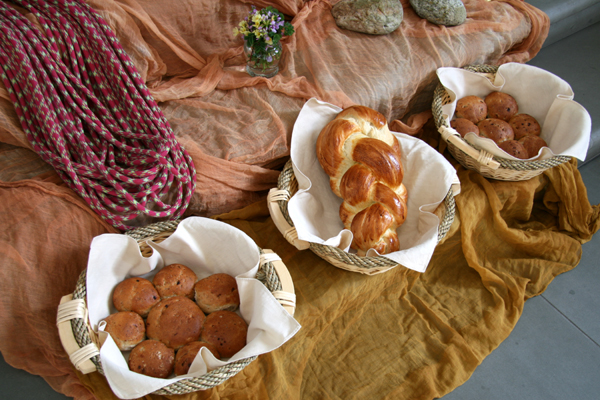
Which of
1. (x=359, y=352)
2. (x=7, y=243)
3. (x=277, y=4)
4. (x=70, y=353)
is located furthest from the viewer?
(x=277, y=4)

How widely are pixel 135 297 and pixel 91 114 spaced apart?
1.63ft

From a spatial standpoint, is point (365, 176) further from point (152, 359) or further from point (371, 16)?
point (371, 16)

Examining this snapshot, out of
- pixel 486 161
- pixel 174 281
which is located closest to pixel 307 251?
pixel 174 281

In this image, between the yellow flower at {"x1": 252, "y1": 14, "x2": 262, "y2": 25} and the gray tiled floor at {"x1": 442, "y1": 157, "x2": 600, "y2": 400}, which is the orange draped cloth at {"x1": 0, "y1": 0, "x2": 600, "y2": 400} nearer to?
the gray tiled floor at {"x1": 442, "y1": 157, "x2": 600, "y2": 400}

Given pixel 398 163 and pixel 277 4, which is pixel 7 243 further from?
pixel 277 4

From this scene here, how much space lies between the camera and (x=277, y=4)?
5.16 ft

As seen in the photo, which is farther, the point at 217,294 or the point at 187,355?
the point at 217,294

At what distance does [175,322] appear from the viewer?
34.8 inches

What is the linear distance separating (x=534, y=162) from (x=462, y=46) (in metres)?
0.66

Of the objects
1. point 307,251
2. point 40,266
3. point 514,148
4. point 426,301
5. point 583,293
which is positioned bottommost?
point 583,293

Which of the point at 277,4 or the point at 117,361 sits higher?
the point at 277,4

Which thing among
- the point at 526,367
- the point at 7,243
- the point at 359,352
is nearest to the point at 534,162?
the point at 526,367

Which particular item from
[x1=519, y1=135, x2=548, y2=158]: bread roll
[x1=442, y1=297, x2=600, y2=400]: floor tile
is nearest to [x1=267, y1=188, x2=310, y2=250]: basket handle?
[x1=442, y1=297, x2=600, y2=400]: floor tile

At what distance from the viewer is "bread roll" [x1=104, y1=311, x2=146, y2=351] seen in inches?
33.6
